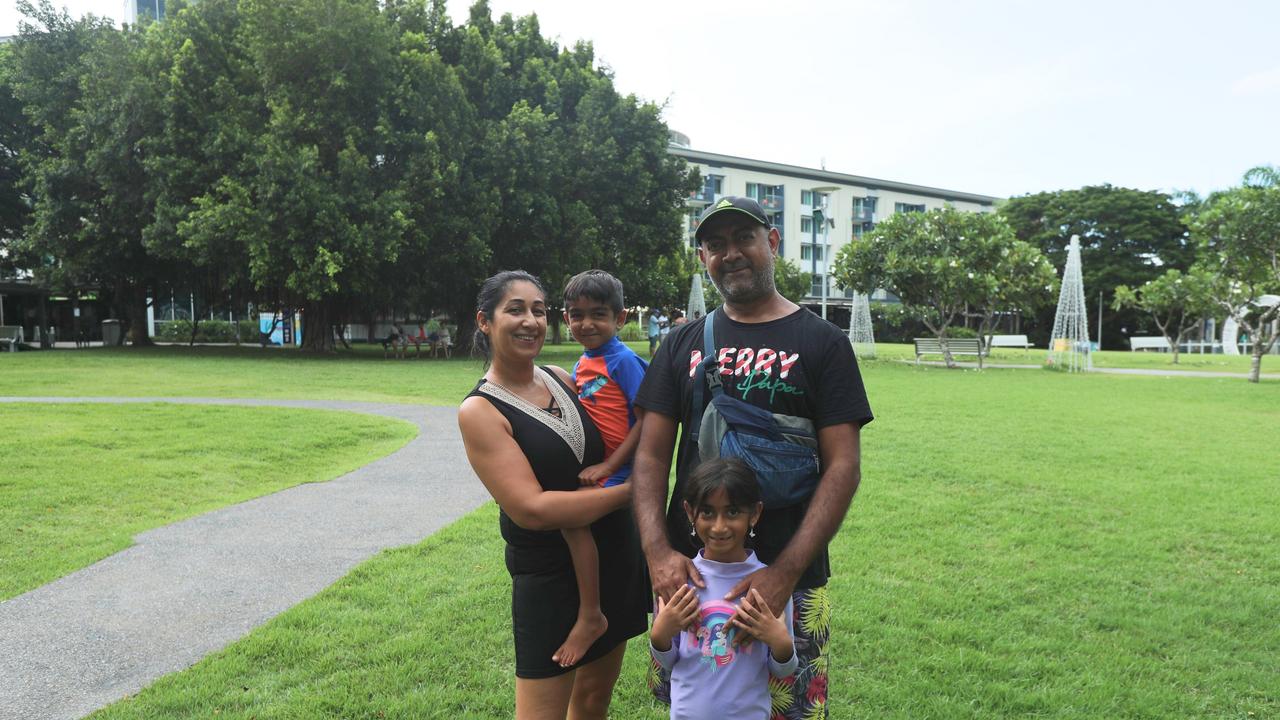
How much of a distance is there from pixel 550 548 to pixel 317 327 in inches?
1143

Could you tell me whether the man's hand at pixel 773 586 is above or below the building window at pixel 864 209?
below

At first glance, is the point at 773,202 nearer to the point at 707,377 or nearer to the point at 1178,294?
the point at 1178,294

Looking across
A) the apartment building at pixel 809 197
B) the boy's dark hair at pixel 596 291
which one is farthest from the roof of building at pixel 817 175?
the boy's dark hair at pixel 596 291

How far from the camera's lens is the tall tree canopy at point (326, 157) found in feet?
73.2

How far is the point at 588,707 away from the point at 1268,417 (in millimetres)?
14954

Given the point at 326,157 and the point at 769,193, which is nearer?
the point at 326,157

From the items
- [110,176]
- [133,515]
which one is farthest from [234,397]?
[110,176]

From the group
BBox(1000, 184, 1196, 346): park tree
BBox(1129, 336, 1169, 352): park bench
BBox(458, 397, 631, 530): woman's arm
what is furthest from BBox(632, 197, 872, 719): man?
BBox(1000, 184, 1196, 346): park tree

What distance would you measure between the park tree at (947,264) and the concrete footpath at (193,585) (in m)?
23.2

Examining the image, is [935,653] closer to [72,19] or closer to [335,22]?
[335,22]

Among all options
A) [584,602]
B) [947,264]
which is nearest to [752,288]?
[584,602]

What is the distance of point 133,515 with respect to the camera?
642 cm

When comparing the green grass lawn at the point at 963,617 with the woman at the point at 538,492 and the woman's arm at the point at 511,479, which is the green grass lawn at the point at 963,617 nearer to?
the woman at the point at 538,492

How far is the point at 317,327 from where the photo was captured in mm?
28891
